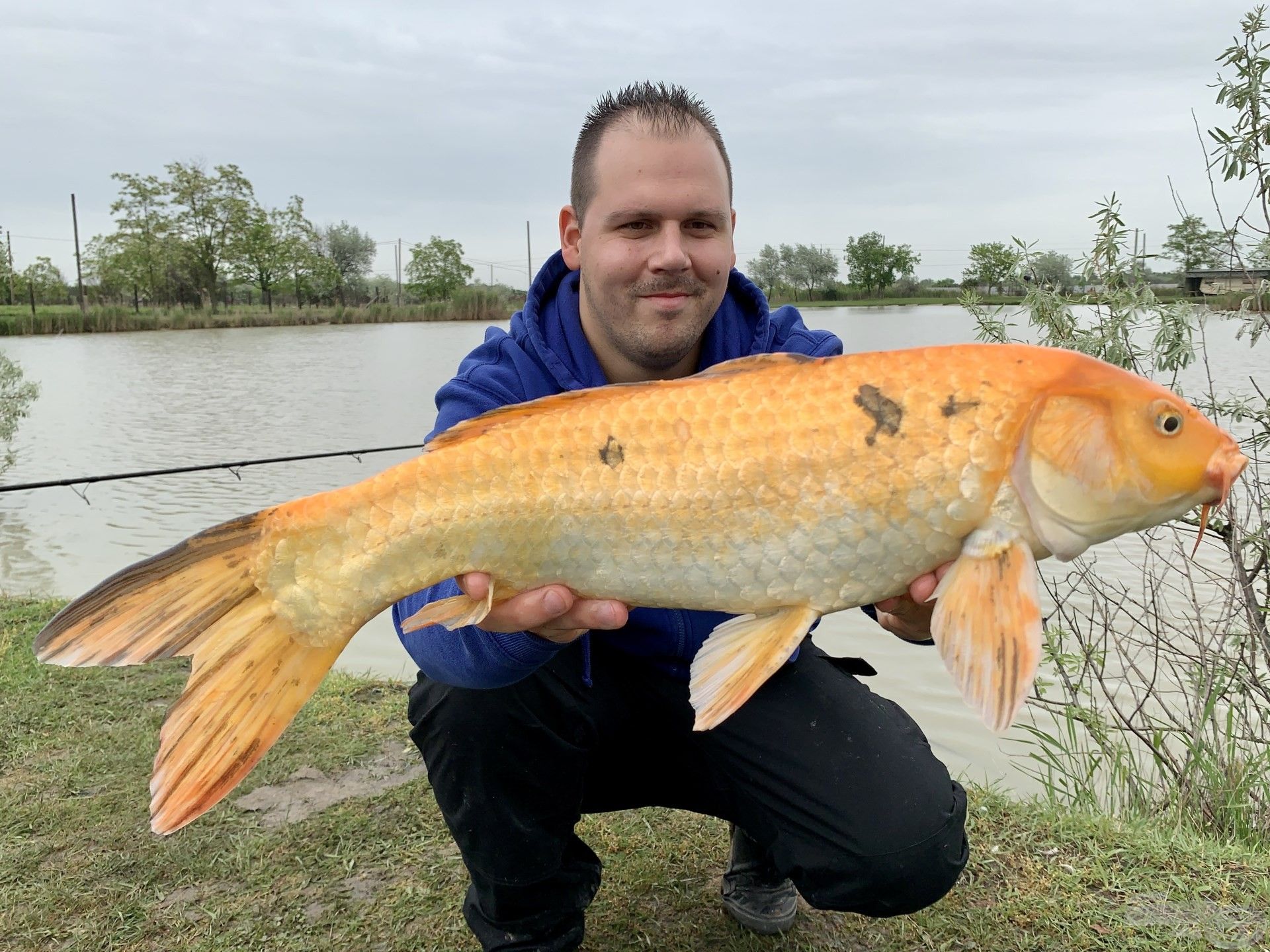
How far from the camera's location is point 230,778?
1.49 meters

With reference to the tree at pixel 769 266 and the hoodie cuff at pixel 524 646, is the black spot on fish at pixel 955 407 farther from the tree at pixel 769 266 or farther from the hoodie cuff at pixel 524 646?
the tree at pixel 769 266

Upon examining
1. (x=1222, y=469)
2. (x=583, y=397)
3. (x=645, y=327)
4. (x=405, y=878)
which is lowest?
(x=405, y=878)

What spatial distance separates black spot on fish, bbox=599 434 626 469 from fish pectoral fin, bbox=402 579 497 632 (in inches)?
11.6

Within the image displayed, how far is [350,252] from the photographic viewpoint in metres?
61.5

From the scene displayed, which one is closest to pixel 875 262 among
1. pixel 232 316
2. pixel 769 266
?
pixel 769 266

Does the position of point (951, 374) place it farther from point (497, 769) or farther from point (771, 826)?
point (497, 769)

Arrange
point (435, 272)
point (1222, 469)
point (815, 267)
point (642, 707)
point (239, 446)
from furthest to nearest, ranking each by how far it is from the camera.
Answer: point (435, 272) → point (815, 267) → point (239, 446) → point (642, 707) → point (1222, 469)

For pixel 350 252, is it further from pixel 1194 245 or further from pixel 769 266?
pixel 1194 245

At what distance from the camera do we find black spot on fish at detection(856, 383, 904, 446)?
1.52 meters

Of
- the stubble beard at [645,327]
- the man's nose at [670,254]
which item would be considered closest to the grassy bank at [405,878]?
the stubble beard at [645,327]

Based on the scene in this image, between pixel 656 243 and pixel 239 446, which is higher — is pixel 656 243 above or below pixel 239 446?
above

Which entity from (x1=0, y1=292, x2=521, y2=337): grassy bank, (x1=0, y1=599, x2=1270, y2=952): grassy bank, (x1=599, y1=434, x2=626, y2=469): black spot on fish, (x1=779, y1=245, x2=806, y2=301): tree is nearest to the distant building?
(x1=0, y1=599, x2=1270, y2=952): grassy bank

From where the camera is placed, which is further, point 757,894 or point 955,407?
point 757,894

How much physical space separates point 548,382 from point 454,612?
85 cm
